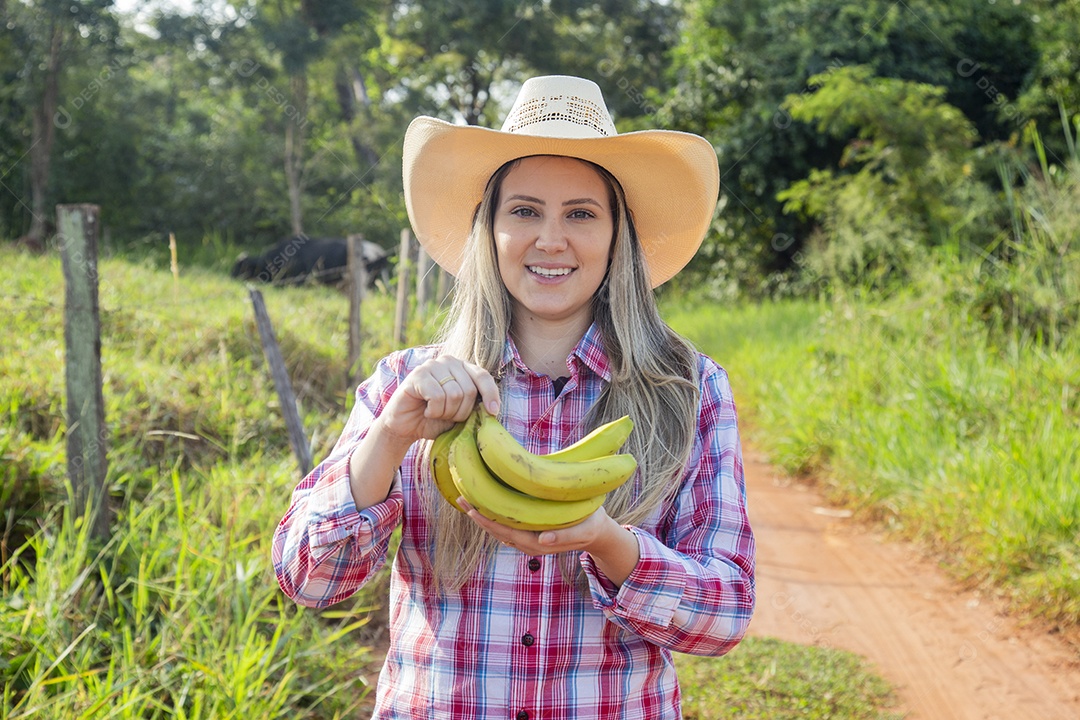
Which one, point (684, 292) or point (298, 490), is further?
point (684, 292)

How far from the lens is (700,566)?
141 centimetres

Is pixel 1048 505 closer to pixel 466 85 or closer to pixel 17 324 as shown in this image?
pixel 17 324

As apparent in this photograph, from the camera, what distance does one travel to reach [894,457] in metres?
4.82

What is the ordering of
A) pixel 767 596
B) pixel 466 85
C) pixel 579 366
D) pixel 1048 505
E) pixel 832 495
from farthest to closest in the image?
pixel 466 85
pixel 832 495
pixel 767 596
pixel 1048 505
pixel 579 366

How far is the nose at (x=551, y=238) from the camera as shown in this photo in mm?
1590

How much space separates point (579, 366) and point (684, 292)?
1307 cm

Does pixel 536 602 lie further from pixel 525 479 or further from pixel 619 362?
pixel 619 362

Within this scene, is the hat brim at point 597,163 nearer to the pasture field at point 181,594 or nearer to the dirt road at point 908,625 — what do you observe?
the pasture field at point 181,594

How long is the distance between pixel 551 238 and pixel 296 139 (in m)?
15.3

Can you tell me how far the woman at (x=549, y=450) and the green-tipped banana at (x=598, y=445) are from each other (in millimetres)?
95

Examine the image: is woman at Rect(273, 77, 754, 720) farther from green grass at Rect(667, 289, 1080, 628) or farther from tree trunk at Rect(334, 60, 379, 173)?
tree trunk at Rect(334, 60, 379, 173)

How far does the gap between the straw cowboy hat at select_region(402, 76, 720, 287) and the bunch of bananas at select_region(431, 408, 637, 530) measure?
644mm

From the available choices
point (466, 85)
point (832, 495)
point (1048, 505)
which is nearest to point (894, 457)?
point (832, 495)

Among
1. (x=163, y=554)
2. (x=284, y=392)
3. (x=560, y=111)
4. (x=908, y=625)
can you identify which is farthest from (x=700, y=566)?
(x=908, y=625)
